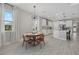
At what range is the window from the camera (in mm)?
7165

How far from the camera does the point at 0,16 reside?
6.44 m

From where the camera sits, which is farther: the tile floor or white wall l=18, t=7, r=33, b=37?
white wall l=18, t=7, r=33, b=37

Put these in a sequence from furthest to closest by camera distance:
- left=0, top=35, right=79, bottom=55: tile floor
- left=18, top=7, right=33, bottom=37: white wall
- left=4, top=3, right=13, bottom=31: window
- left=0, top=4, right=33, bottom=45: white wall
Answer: left=18, top=7, right=33, bottom=37: white wall < left=0, top=4, right=33, bottom=45: white wall < left=4, top=3, right=13, bottom=31: window < left=0, top=35, right=79, bottom=55: tile floor

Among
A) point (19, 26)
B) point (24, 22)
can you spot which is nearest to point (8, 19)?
point (19, 26)

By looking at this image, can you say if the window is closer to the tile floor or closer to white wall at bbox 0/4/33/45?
white wall at bbox 0/4/33/45

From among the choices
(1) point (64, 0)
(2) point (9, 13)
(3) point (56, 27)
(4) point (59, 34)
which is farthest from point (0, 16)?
(3) point (56, 27)

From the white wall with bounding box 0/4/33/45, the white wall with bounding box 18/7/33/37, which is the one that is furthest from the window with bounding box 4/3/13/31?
the white wall with bounding box 18/7/33/37

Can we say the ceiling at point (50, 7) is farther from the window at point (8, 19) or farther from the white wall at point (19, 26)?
the window at point (8, 19)

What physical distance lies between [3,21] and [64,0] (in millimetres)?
4255

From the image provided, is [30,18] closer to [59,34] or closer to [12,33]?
[12,33]

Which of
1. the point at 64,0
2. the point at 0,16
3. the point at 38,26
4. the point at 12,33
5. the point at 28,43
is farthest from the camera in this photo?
the point at 38,26

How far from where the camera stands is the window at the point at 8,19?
7165 mm

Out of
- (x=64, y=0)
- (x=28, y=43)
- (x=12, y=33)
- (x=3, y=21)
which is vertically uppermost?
(x=64, y=0)

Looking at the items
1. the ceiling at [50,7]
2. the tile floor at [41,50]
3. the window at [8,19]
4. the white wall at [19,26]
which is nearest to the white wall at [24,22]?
the white wall at [19,26]
